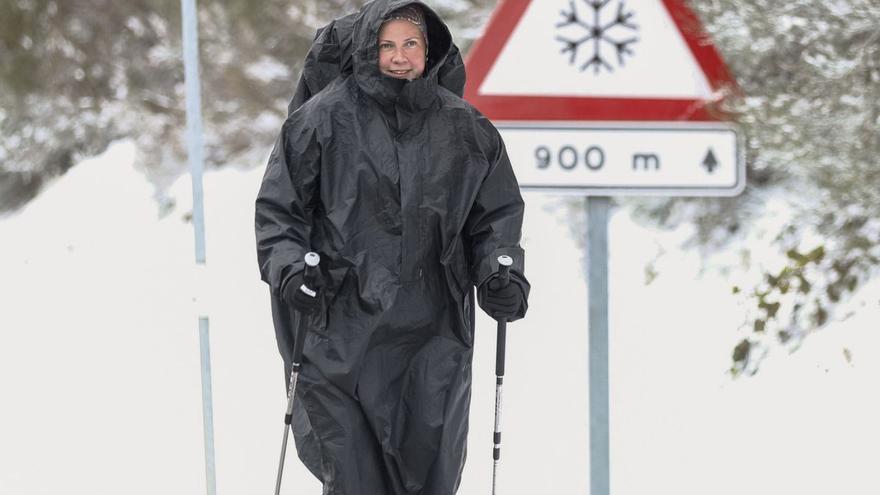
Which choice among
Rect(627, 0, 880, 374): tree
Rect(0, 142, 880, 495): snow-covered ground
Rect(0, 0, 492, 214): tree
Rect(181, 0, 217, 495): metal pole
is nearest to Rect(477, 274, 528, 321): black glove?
Rect(181, 0, 217, 495): metal pole

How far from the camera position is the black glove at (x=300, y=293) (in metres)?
3.32

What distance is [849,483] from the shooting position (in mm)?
4965

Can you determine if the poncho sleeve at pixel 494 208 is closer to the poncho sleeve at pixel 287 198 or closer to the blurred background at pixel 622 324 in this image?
the poncho sleeve at pixel 287 198

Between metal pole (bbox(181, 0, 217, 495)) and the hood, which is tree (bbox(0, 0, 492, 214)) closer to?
metal pole (bbox(181, 0, 217, 495))

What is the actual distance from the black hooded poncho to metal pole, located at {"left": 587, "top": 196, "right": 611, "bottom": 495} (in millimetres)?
189

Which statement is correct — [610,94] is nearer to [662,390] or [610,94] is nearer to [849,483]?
[849,483]

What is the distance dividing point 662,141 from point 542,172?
1.05ft

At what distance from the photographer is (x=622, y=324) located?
731 cm

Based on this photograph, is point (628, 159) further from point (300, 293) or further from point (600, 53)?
point (300, 293)

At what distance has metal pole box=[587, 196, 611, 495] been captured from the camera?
3.58 meters

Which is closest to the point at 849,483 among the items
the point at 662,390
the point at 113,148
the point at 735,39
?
the point at 662,390

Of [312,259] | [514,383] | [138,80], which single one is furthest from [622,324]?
[138,80]

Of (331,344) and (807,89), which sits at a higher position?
(807,89)

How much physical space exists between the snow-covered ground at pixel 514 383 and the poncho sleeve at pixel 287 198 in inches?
46.1
